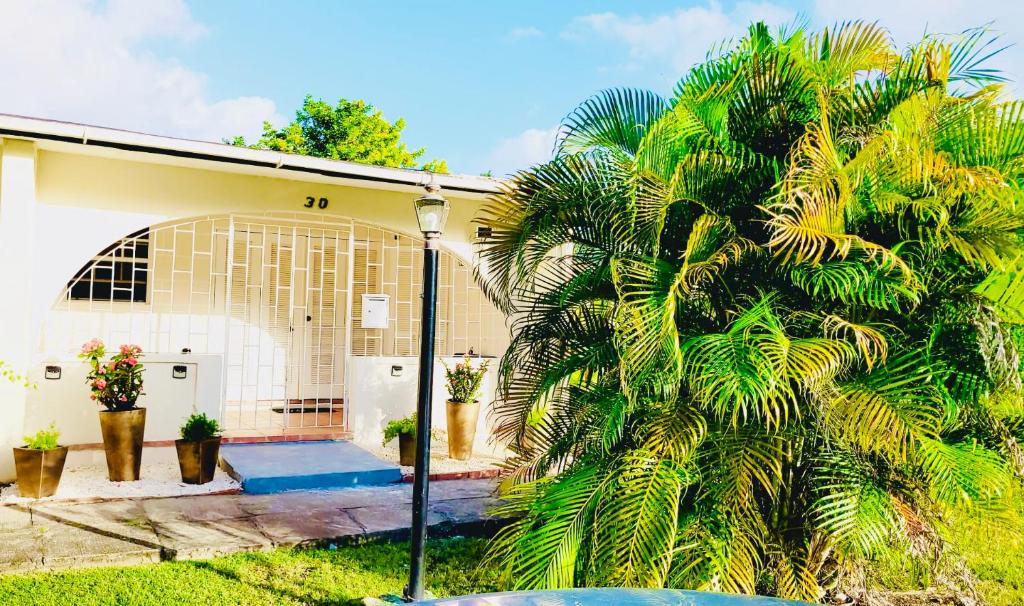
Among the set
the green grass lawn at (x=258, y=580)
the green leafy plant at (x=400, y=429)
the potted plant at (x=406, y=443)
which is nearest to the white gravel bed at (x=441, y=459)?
the potted plant at (x=406, y=443)

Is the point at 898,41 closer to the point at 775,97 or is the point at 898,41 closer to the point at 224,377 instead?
the point at 775,97

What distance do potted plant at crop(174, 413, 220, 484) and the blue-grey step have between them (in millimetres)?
332

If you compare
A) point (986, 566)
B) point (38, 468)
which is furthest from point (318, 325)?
point (986, 566)

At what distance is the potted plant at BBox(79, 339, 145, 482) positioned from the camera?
7105mm

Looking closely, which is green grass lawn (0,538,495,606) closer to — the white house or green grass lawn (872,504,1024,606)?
green grass lawn (872,504,1024,606)

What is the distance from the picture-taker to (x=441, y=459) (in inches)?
348

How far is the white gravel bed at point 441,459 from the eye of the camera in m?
8.29

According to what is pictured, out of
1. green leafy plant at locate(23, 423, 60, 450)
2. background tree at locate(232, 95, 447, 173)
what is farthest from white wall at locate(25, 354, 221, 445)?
background tree at locate(232, 95, 447, 173)

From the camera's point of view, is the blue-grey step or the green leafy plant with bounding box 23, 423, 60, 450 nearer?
the green leafy plant with bounding box 23, 423, 60, 450

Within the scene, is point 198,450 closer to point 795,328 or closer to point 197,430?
point 197,430

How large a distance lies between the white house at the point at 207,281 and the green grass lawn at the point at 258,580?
3.29 m

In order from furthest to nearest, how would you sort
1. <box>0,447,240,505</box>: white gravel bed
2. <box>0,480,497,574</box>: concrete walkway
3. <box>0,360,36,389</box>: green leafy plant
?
<box>0,360,36,389</box>: green leafy plant
<box>0,447,240,505</box>: white gravel bed
<box>0,480,497,574</box>: concrete walkway

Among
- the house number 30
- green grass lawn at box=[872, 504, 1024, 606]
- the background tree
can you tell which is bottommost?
green grass lawn at box=[872, 504, 1024, 606]

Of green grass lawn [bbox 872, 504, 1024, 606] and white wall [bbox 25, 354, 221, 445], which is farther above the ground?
white wall [bbox 25, 354, 221, 445]
